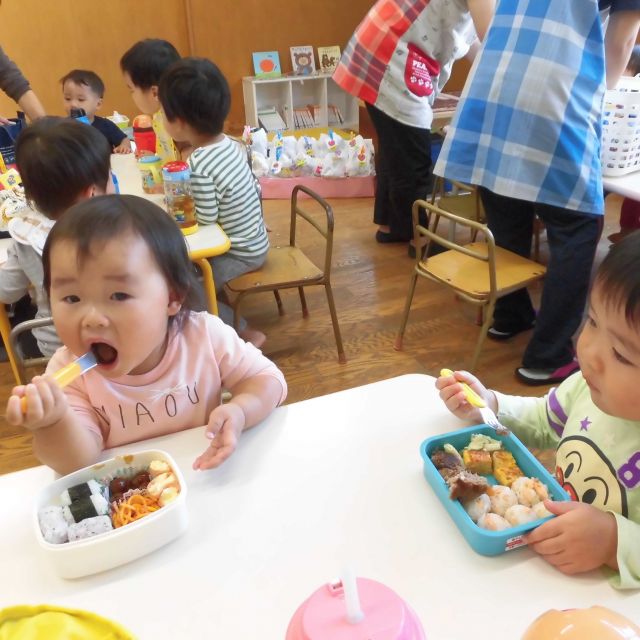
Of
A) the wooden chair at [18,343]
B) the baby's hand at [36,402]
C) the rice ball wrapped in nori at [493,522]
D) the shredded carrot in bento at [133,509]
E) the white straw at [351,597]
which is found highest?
the baby's hand at [36,402]

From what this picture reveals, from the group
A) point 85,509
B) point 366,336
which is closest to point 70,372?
point 85,509

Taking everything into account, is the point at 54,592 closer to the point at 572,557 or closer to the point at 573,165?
the point at 572,557

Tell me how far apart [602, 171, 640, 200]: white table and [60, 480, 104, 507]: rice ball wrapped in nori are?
180 centimetres

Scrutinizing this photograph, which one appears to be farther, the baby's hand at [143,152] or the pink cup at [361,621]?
the baby's hand at [143,152]

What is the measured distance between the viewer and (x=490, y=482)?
2.53 feet

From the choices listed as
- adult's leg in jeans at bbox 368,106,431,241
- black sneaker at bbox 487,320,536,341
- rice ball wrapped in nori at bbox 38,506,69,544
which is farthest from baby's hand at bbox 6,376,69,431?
adult's leg in jeans at bbox 368,106,431,241

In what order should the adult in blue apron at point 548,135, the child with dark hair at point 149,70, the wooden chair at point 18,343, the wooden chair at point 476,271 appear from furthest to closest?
the child with dark hair at point 149,70, the wooden chair at point 476,271, the adult in blue apron at point 548,135, the wooden chair at point 18,343

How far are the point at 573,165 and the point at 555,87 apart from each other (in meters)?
0.23

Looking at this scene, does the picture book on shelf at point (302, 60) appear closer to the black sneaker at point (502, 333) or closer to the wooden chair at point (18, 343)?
the black sneaker at point (502, 333)

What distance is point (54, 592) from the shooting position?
669 millimetres

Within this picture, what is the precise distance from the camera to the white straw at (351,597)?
501 mm

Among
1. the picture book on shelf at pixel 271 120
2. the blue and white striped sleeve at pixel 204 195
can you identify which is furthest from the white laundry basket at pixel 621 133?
the picture book on shelf at pixel 271 120

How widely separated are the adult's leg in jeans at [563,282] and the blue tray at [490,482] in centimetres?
133

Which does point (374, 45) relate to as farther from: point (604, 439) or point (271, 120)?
point (604, 439)
